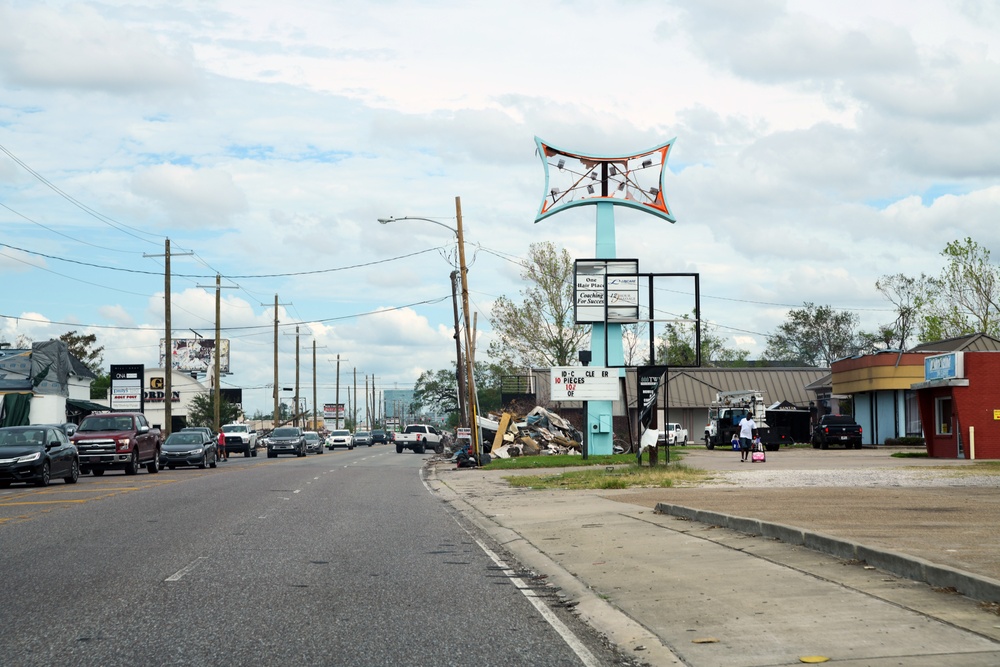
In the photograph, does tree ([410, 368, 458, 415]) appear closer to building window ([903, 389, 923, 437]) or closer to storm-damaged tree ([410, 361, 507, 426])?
storm-damaged tree ([410, 361, 507, 426])

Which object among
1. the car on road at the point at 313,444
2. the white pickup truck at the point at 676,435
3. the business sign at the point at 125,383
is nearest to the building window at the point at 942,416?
the white pickup truck at the point at 676,435

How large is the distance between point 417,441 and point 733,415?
86.5 ft

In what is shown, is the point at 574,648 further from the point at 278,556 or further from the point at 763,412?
the point at 763,412

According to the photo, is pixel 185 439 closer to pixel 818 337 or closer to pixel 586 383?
pixel 586 383

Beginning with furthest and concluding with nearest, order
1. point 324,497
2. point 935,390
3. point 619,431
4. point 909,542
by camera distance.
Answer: point 619,431 → point 935,390 → point 324,497 → point 909,542

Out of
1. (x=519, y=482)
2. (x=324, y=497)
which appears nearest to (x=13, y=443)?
(x=324, y=497)

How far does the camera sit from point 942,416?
136 feet

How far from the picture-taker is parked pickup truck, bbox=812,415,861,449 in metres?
52.9

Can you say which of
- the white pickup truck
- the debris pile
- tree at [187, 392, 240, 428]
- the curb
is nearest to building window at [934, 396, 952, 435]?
the debris pile

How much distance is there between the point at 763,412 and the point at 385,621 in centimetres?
4769

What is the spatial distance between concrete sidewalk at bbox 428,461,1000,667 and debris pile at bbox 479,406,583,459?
112 feet

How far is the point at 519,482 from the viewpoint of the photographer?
28.9 meters

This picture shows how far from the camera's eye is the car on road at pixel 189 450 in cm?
4131

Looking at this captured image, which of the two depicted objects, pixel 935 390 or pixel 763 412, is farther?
pixel 763 412
